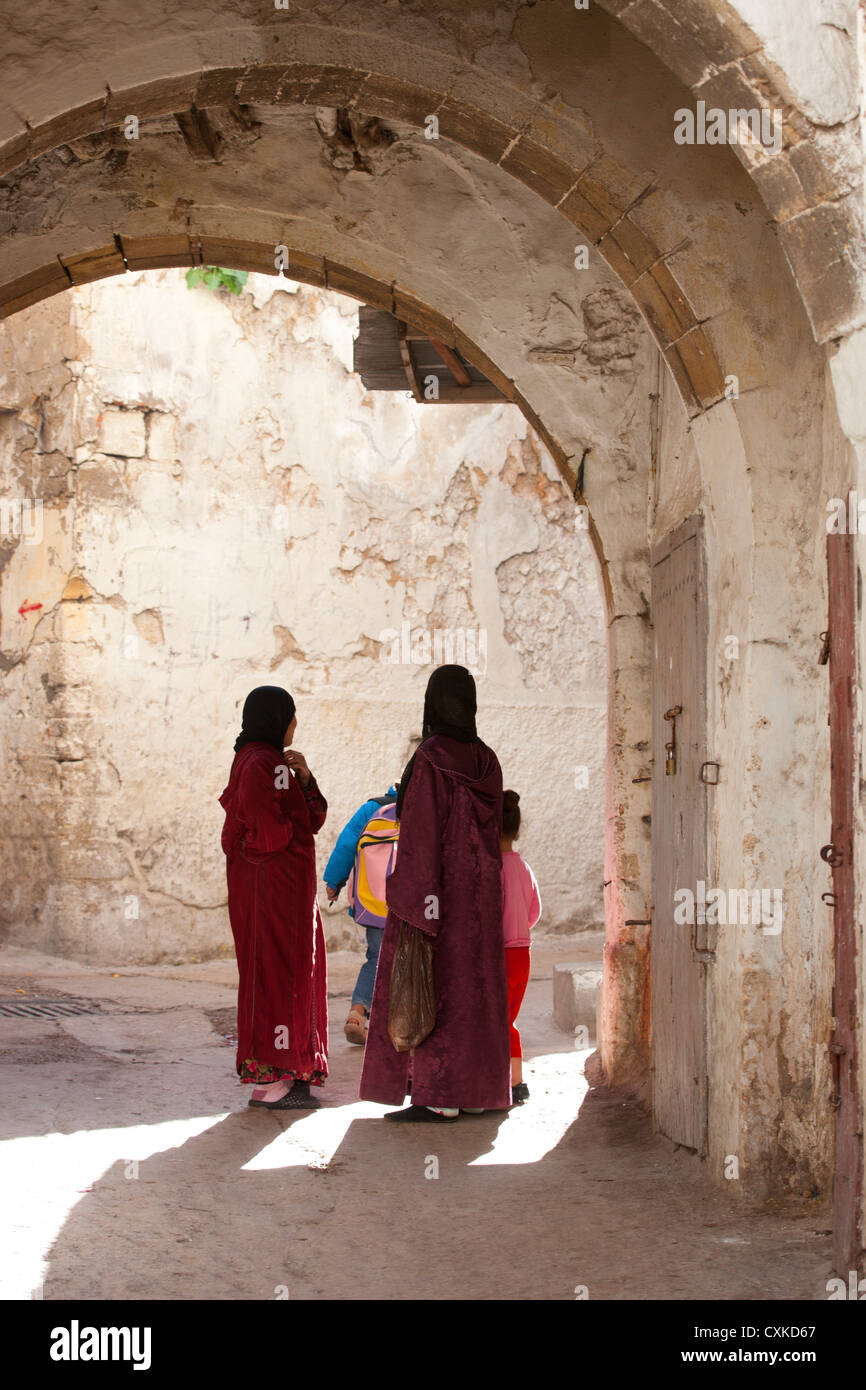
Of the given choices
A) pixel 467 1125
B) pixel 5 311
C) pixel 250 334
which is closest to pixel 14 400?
pixel 250 334

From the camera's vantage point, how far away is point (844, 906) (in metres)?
3.05

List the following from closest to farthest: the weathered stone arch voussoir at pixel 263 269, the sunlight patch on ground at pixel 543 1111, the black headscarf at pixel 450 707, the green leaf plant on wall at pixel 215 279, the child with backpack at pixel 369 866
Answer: the sunlight patch on ground at pixel 543 1111 < the black headscarf at pixel 450 707 < the weathered stone arch voussoir at pixel 263 269 < the child with backpack at pixel 369 866 < the green leaf plant on wall at pixel 215 279

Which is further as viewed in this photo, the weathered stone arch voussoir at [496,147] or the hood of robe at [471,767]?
the hood of robe at [471,767]

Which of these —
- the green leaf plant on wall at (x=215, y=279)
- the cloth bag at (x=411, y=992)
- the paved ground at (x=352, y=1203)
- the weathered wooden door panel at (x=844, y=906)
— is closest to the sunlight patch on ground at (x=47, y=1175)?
the paved ground at (x=352, y=1203)

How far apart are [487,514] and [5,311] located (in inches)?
200

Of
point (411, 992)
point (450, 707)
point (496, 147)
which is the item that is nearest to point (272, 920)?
point (411, 992)

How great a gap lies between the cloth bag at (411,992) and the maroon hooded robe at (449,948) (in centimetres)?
6

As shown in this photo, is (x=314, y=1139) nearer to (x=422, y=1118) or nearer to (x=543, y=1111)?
(x=422, y=1118)

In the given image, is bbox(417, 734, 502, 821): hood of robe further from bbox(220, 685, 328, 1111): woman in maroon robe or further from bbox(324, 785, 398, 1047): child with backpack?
bbox(324, 785, 398, 1047): child with backpack

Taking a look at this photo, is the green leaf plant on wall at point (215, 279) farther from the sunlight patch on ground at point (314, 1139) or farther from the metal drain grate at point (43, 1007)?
the sunlight patch on ground at point (314, 1139)

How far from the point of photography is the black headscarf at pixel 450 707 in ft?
17.1

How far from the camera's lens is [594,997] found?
7102 millimetres

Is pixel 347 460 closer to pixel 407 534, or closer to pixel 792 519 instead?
pixel 407 534

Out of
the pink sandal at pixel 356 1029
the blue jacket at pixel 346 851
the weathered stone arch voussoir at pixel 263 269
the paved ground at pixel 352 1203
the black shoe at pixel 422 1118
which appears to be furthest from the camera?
the pink sandal at pixel 356 1029
